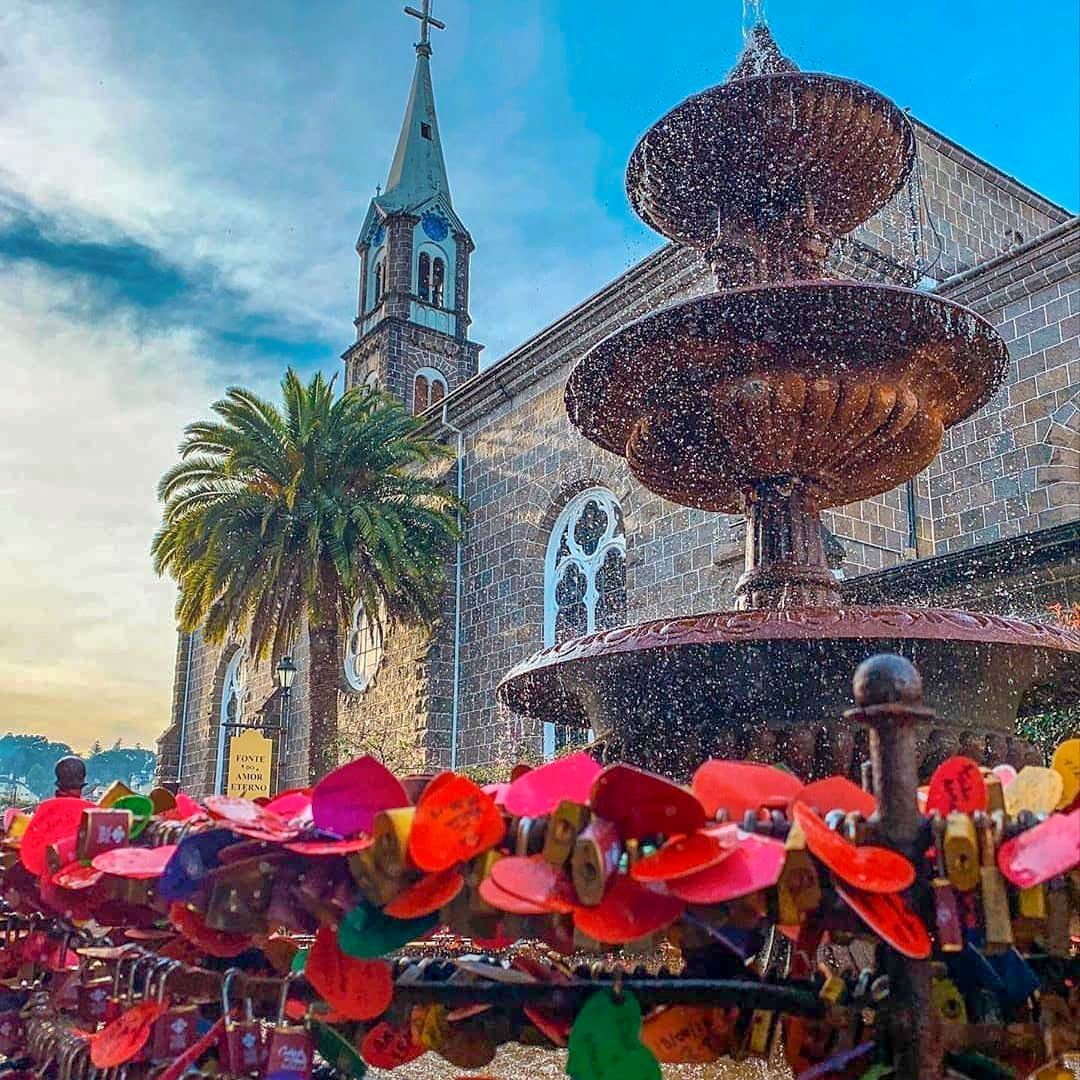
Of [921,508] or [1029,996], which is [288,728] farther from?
[1029,996]

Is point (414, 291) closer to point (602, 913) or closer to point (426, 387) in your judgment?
point (426, 387)

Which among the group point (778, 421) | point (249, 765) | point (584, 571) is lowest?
point (249, 765)

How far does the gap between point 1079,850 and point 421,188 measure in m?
34.5

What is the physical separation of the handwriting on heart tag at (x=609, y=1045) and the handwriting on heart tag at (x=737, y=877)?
19 cm

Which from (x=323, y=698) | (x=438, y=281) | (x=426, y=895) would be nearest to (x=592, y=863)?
(x=426, y=895)

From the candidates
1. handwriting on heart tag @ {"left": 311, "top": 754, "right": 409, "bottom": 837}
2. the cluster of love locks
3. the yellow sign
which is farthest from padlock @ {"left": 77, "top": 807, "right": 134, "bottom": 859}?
the yellow sign

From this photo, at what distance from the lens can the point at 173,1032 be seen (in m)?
1.21

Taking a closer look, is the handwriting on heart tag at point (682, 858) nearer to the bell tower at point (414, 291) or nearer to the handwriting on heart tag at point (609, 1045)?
the handwriting on heart tag at point (609, 1045)

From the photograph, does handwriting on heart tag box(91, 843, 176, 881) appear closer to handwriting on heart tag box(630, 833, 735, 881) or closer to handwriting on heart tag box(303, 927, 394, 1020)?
handwriting on heart tag box(303, 927, 394, 1020)

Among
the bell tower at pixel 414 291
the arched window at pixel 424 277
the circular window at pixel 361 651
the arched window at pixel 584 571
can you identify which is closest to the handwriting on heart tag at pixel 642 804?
the arched window at pixel 584 571

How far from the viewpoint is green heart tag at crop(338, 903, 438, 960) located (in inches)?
38.8

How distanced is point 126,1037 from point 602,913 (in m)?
0.71

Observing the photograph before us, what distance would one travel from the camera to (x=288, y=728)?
26.2m

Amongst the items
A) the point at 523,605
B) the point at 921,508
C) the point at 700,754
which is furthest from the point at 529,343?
the point at 700,754
